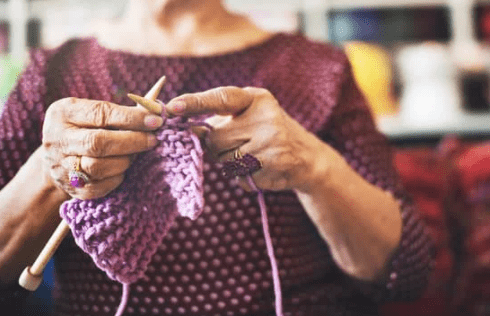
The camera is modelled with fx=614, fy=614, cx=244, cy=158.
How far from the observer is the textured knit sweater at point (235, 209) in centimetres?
57

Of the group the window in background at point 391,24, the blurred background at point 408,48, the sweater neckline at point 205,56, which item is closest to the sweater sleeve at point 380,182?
the sweater neckline at point 205,56

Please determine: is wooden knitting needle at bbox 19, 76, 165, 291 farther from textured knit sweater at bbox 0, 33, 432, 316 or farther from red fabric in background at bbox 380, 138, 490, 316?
red fabric in background at bbox 380, 138, 490, 316

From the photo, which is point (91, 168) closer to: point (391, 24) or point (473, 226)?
point (473, 226)

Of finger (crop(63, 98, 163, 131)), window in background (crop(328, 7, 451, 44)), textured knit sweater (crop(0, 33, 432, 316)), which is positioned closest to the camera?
finger (crop(63, 98, 163, 131))

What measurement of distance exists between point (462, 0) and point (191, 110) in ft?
5.49

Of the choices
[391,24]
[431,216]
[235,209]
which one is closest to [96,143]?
[235,209]

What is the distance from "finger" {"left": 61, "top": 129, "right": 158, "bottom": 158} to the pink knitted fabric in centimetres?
2

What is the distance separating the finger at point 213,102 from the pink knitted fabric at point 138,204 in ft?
0.04

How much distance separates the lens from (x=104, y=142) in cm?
46

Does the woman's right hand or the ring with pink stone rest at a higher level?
the woman's right hand

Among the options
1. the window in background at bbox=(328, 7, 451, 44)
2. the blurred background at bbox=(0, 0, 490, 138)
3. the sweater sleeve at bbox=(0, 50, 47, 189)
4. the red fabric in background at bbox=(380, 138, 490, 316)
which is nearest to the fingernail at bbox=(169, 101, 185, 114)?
the sweater sleeve at bbox=(0, 50, 47, 189)

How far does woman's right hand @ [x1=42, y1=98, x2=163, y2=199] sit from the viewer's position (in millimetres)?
458

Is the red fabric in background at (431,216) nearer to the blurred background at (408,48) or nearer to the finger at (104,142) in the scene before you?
the blurred background at (408,48)

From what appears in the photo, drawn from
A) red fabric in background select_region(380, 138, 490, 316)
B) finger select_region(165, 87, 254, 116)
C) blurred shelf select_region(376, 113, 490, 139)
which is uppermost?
finger select_region(165, 87, 254, 116)
